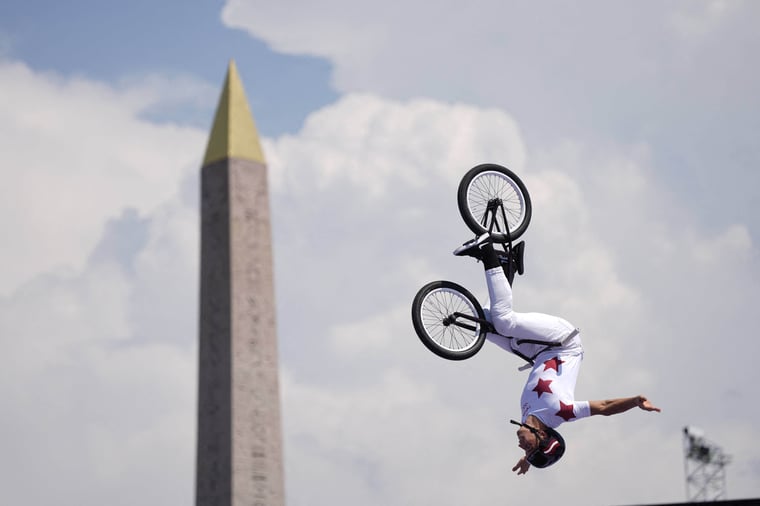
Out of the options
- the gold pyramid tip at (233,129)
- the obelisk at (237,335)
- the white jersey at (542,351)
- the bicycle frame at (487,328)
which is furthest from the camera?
the white jersey at (542,351)

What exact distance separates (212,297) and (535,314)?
397 centimetres

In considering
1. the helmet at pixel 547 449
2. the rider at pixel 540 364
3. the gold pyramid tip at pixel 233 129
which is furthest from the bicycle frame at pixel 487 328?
the gold pyramid tip at pixel 233 129

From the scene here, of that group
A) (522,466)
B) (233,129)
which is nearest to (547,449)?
(522,466)

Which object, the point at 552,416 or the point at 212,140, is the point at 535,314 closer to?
the point at 552,416

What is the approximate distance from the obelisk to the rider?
268 centimetres

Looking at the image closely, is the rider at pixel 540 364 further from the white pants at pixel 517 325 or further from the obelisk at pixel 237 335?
the obelisk at pixel 237 335

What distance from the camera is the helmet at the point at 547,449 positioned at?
1948cm

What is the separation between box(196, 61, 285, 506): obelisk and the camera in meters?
17.6

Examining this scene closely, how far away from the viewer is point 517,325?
19.5 meters

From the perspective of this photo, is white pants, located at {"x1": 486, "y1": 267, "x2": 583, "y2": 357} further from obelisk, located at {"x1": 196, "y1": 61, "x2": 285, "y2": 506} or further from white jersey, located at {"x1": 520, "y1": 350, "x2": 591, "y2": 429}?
obelisk, located at {"x1": 196, "y1": 61, "x2": 285, "y2": 506}

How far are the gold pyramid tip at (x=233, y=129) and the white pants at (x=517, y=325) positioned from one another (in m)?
3.12

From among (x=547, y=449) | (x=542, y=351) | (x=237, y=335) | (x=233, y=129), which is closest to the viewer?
(x=237, y=335)

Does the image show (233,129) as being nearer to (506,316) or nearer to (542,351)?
(506,316)

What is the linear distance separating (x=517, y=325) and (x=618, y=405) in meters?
1.49
